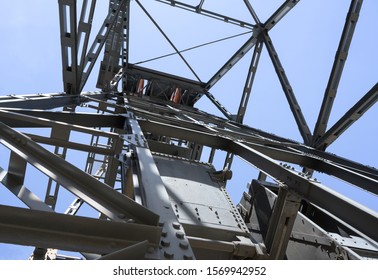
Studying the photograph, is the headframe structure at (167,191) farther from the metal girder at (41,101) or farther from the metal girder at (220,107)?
the metal girder at (220,107)

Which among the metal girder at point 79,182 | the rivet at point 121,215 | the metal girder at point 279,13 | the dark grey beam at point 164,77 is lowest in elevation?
the rivet at point 121,215

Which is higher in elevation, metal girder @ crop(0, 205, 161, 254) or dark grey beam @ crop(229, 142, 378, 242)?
dark grey beam @ crop(229, 142, 378, 242)

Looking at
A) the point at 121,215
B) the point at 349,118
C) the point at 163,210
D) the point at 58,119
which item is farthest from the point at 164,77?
the point at 121,215

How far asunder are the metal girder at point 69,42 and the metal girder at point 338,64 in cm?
519

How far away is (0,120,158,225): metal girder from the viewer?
2.38m

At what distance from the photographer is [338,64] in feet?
24.8

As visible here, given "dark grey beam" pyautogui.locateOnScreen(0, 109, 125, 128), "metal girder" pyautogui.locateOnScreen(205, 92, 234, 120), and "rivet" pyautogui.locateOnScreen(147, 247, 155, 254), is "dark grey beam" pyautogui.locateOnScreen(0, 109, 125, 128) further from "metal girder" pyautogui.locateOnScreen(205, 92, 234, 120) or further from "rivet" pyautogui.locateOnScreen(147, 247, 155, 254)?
"metal girder" pyautogui.locateOnScreen(205, 92, 234, 120)

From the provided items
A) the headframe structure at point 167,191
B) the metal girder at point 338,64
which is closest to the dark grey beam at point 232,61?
the headframe structure at point 167,191

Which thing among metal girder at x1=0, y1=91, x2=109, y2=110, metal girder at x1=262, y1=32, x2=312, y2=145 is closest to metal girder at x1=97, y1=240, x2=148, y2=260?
metal girder at x1=0, y1=91, x2=109, y2=110

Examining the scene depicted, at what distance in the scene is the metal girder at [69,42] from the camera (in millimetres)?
5449

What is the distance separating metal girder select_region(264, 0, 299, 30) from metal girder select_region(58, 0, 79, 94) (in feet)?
20.6

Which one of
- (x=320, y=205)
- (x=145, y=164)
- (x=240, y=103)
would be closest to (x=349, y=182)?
(x=320, y=205)

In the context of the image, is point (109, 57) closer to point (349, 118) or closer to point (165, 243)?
point (349, 118)
